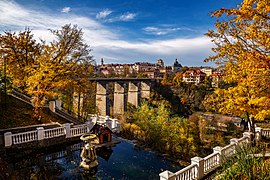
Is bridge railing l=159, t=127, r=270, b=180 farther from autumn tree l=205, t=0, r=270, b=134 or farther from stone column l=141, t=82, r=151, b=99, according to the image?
stone column l=141, t=82, r=151, b=99

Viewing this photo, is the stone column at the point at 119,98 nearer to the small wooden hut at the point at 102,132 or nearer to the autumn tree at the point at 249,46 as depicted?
the small wooden hut at the point at 102,132

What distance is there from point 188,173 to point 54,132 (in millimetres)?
5996

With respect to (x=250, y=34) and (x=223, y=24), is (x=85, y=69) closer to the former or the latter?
(x=223, y=24)

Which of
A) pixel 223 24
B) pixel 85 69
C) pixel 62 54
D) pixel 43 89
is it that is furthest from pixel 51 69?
pixel 223 24

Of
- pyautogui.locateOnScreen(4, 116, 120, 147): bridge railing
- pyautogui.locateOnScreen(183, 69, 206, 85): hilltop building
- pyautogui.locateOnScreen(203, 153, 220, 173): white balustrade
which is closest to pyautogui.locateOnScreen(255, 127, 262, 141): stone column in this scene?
pyautogui.locateOnScreen(203, 153, 220, 173): white balustrade

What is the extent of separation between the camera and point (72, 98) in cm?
1684

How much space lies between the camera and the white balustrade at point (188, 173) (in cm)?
563

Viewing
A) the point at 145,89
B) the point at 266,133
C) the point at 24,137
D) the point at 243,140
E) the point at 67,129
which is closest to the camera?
the point at 24,137

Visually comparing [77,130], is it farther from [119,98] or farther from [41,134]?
[119,98]

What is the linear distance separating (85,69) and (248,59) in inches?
415

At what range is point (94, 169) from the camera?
7078 millimetres

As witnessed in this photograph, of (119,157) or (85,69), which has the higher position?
(85,69)

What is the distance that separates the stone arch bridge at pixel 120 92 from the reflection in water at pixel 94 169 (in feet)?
71.0

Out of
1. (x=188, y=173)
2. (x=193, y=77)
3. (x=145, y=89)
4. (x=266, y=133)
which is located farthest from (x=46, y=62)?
(x=193, y=77)
